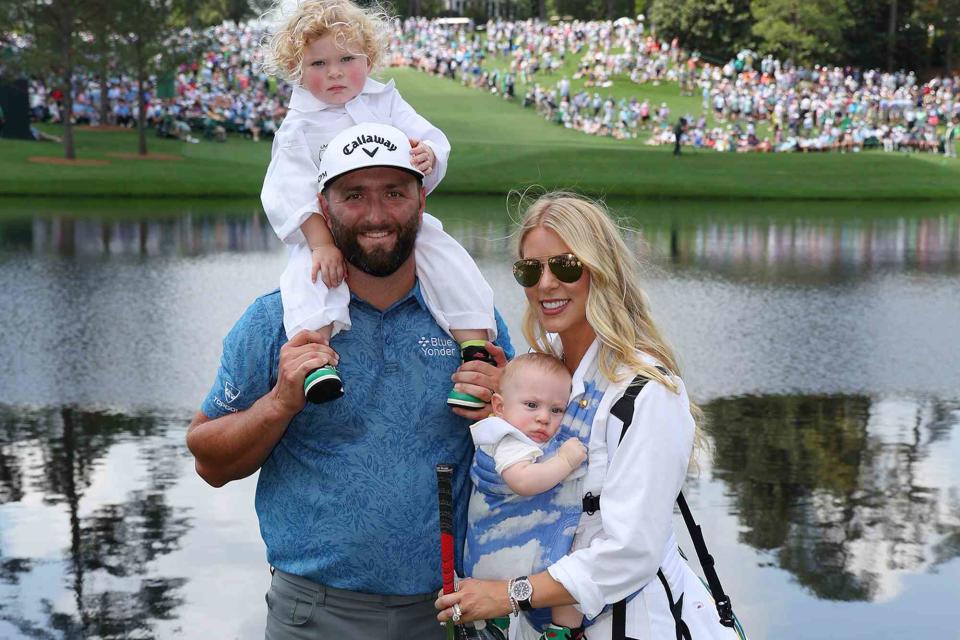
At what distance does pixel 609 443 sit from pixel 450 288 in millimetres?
948

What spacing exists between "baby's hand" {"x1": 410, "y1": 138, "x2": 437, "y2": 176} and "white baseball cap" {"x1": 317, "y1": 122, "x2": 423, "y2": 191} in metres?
0.08

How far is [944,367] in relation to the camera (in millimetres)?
15695

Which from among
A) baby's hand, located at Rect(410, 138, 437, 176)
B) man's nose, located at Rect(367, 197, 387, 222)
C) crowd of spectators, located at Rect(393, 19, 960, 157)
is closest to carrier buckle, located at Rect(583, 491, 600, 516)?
man's nose, located at Rect(367, 197, 387, 222)

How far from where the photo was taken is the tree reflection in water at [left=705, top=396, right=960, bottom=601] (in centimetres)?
820

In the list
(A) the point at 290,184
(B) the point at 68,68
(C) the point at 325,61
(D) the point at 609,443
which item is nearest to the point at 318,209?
(A) the point at 290,184

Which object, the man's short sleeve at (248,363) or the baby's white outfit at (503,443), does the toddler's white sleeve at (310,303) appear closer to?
the man's short sleeve at (248,363)

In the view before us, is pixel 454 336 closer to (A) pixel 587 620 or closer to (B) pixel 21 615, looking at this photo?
(A) pixel 587 620

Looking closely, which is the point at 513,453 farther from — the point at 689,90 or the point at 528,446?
the point at 689,90

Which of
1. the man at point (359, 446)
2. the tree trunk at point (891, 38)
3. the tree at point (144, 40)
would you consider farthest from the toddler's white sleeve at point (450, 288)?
the tree trunk at point (891, 38)

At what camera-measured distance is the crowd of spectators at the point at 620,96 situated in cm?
5528

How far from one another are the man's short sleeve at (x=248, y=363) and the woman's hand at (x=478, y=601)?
899 millimetres

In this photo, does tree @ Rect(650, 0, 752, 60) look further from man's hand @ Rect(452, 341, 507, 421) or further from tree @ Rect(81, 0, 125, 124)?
man's hand @ Rect(452, 341, 507, 421)

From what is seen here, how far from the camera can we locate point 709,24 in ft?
263

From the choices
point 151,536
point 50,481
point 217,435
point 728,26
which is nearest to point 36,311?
point 50,481
